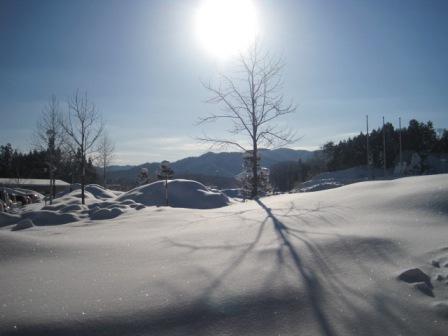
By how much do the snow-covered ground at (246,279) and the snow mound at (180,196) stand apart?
1410 cm

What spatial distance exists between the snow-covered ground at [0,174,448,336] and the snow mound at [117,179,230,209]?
46.3 feet

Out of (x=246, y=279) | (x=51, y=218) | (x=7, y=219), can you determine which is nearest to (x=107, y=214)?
(x=51, y=218)

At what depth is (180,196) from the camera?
21.4 metres

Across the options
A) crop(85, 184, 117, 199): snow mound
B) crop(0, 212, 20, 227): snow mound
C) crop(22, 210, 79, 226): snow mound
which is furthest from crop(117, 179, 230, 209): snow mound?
crop(0, 212, 20, 227): snow mound

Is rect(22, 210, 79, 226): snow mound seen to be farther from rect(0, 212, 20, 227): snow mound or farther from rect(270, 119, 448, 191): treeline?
rect(270, 119, 448, 191): treeline

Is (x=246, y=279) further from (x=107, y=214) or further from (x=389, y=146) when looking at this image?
(x=389, y=146)

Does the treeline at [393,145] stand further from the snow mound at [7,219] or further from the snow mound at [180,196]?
the snow mound at [7,219]

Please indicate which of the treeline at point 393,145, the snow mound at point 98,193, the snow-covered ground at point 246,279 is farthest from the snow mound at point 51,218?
the treeline at point 393,145

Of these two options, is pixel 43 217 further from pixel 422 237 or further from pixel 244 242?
pixel 422 237

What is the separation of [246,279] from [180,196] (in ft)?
58.7

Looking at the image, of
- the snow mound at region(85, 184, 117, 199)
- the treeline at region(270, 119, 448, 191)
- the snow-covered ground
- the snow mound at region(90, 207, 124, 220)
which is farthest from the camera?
the treeline at region(270, 119, 448, 191)

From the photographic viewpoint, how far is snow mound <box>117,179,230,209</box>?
2027 centimetres

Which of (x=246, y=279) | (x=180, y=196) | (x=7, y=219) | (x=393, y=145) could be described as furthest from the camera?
(x=393, y=145)

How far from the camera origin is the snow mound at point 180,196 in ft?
66.5
